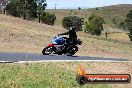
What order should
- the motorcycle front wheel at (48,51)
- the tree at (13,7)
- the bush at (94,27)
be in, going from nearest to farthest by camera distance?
the motorcycle front wheel at (48,51) < the tree at (13,7) < the bush at (94,27)

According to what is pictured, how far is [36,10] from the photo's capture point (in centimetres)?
10212

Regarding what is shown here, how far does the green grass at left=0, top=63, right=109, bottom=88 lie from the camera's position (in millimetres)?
15289

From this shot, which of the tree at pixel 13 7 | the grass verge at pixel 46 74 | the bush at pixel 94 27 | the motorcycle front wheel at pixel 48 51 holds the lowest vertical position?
the bush at pixel 94 27

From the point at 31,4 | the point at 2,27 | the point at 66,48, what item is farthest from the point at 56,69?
the point at 31,4

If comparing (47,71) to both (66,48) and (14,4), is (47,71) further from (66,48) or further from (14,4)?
(14,4)

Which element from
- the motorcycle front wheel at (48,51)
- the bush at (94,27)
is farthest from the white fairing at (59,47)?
the bush at (94,27)

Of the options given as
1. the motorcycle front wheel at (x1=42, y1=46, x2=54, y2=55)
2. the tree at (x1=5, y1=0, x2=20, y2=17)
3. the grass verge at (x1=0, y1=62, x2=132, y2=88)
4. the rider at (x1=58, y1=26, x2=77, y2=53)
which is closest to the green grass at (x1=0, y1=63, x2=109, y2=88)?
the grass verge at (x1=0, y1=62, x2=132, y2=88)

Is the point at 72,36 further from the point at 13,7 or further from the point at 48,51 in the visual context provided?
the point at 13,7

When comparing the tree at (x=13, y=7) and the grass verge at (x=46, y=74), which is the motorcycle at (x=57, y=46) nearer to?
the grass verge at (x=46, y=74)

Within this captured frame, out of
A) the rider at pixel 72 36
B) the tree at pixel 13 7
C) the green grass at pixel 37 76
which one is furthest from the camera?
the tree at pixel 13 7

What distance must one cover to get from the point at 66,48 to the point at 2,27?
82.6 feet

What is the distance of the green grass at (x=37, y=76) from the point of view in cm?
1529

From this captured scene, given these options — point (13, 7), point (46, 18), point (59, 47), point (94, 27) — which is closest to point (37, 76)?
point (59, 47)

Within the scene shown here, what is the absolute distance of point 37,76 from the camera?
1689 centimetres
